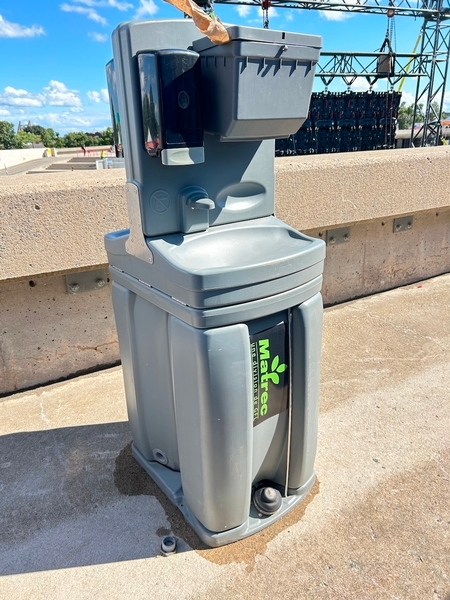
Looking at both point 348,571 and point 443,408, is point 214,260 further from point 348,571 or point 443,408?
point 443,408

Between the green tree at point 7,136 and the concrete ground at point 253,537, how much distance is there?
7545cm

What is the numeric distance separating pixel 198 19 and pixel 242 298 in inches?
30.4

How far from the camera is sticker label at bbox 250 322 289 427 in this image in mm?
1475

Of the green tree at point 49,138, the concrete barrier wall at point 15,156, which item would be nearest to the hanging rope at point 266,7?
the concrete barrier wall at point 15,156

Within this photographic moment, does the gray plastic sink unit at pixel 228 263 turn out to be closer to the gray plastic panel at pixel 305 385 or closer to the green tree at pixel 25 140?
the gray plastic panel at pixel 305 385

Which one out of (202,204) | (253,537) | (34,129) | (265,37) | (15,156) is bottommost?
(253,537)

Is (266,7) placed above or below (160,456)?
above

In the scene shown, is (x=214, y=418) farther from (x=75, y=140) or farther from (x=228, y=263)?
(x=75, y=140)

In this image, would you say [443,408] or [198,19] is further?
[443,408]

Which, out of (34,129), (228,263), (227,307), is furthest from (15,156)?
(34,129)

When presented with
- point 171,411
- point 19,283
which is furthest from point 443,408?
point 19,283

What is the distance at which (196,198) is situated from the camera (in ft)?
4.86

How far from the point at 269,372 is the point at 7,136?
79542 millimetres

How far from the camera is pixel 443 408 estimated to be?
7.96 ft
